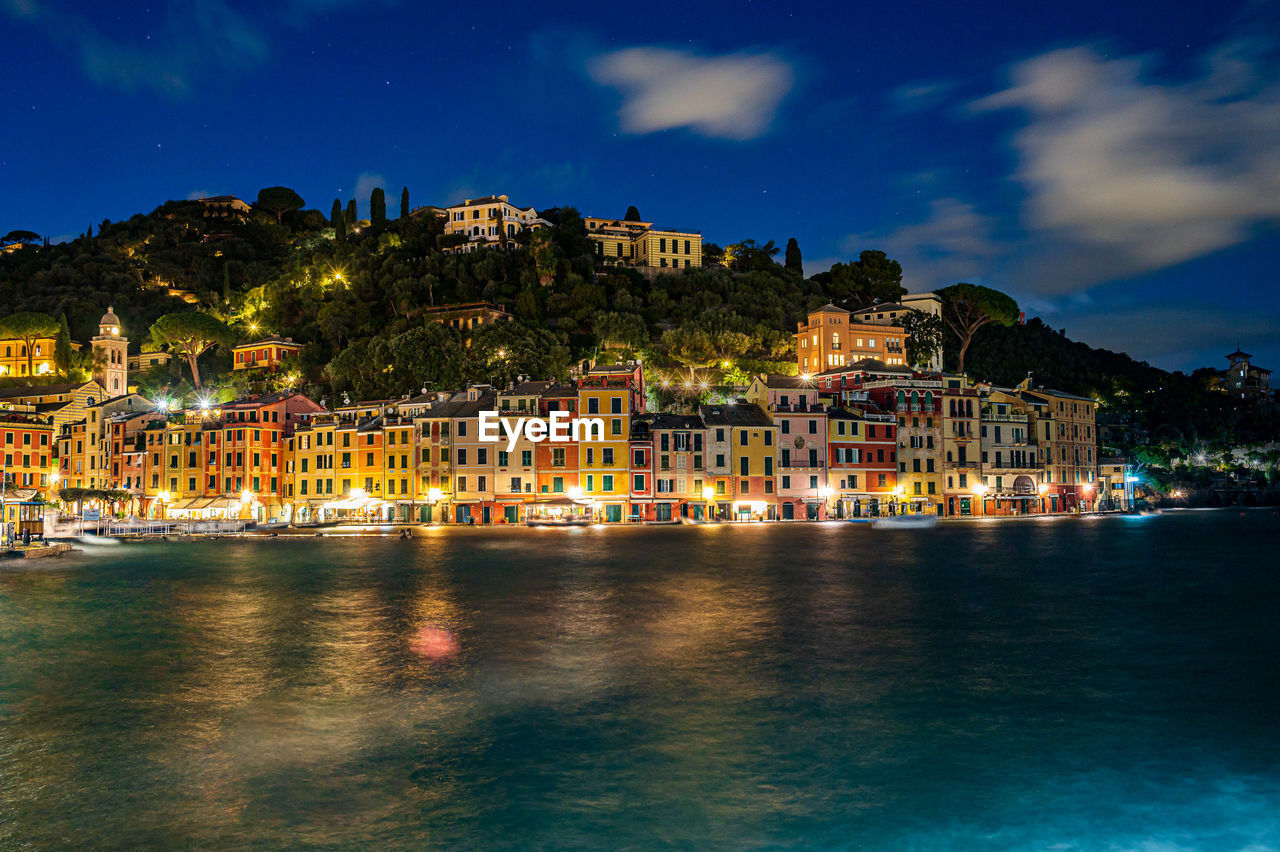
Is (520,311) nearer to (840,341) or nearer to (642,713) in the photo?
(840,341)

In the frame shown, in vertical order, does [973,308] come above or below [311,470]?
above

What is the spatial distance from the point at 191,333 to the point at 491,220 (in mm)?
35430

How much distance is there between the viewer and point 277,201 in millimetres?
160250

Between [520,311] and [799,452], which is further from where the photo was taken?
[520,311]

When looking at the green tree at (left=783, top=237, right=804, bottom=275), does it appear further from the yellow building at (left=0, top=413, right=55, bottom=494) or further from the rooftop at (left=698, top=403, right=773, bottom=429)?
the yellow building at (left=0, top=413, right=55, bottom=494)

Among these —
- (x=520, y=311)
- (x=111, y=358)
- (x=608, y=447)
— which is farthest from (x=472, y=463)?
(x=111, y=358)

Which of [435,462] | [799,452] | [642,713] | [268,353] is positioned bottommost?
[642,713]

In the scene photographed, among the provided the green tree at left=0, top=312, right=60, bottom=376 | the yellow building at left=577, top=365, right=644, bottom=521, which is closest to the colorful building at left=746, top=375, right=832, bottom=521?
the yellow building at left=577, top=365, right=644, bottom=521

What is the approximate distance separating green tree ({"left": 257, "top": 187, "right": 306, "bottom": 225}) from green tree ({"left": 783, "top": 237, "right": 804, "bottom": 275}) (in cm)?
8719

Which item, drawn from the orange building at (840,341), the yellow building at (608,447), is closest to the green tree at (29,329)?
the yellow building at (608,447)

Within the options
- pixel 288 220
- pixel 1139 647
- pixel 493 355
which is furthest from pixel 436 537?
pixel 288 220

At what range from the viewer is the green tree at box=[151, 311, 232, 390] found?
96.1 m

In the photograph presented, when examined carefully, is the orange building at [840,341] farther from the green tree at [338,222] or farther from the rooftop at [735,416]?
the green tree at [338,222]

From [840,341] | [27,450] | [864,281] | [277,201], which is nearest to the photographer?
[27,450]
